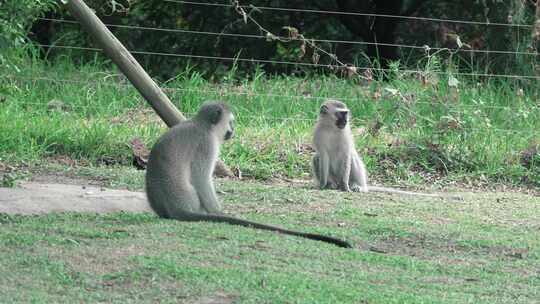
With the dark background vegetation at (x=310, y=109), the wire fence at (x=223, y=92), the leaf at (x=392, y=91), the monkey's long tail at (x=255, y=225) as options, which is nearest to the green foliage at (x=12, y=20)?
the dark background vegetation at (x=310, y=109)

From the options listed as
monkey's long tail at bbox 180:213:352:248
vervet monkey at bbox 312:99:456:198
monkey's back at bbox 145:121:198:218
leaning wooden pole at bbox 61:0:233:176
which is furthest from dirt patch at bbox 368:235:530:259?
leaning wooden pole at bbox 61:0:233:176

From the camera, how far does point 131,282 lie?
5.76m

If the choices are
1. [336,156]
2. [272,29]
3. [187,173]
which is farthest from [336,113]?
[272,29]

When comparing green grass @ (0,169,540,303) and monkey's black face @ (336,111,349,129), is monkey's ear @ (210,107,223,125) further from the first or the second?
monkey's black face @ (336,111,349,129)

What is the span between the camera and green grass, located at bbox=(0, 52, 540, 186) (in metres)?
11.0

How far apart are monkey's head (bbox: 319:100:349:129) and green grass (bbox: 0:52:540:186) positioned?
29.2 inches

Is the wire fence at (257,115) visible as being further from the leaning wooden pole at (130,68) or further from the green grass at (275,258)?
the green grass at (275,258)

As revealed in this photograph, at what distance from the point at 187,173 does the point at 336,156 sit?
3191mm

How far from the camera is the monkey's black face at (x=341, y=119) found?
34.6 ft

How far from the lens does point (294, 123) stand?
12.1m

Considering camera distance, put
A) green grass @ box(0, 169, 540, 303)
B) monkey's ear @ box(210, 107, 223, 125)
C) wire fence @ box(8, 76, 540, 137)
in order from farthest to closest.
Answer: wire fence @ box(8, 76, 540, 137)
monkey's ear @ box(210, 107, 223, 125)
green grass @ box(0, 169, 540, 303)

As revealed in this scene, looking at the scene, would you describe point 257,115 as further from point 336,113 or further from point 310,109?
point 336,113

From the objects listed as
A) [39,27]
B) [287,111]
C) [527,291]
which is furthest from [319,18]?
[527,291]

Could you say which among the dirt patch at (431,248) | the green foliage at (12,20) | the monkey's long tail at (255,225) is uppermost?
the green foliage at (12,20)
